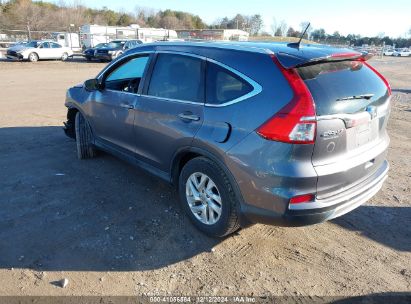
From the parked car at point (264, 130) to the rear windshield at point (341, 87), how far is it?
A: 0.01 m

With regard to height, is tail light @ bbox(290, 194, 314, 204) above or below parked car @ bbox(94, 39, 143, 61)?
above

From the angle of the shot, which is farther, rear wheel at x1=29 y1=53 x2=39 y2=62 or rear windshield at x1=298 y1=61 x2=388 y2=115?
rear wheel at x1=29 y1=53 x2=39 y2=62

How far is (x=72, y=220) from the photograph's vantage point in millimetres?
3875

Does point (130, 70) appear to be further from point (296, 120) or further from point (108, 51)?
point (108, 51)

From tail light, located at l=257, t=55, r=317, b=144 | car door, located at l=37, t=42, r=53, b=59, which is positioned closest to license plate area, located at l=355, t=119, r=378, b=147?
tail light, located at l=257, t=55, r=317, b=144

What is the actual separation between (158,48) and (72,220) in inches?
83.6

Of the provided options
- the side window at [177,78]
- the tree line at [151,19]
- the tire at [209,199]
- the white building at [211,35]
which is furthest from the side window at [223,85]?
the tree line at [151,19]

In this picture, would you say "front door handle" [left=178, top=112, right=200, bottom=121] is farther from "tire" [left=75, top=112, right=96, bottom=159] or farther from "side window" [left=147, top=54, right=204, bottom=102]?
"tire" [left=75, top=112, right=96, bottom=159]

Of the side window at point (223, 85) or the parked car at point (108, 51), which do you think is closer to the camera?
the side window at point (223, 85)

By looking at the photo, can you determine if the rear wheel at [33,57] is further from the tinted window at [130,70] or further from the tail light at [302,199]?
the tail light at [302,199]

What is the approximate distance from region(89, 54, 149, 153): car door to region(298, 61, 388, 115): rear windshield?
2.12 meters

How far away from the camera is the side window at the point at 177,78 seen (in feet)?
11.6

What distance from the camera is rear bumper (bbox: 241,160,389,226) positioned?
2891 mm

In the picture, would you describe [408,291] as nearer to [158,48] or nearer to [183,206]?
[183,206]
